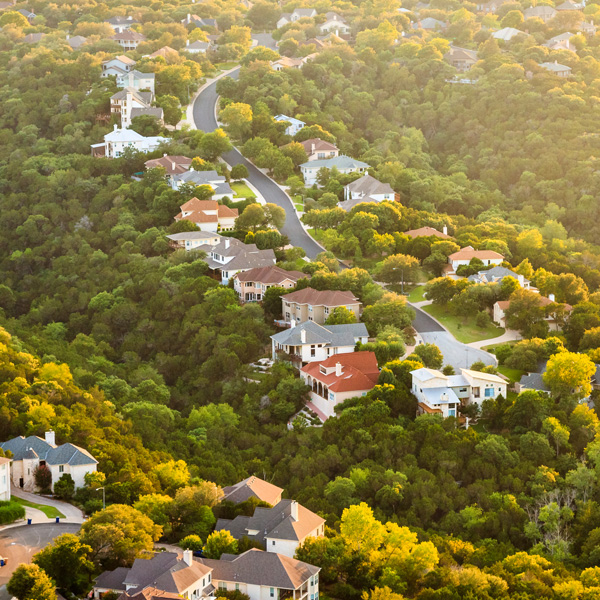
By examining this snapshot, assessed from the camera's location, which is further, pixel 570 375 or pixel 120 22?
pixel 120 22

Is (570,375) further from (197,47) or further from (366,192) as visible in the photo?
(197,47)

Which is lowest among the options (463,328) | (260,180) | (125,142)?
(260,180)

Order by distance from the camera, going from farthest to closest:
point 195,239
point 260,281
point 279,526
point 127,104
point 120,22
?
1. point 120,22
2. point 127,104
3. point 195,239
4. point 260,281
5. point 279,526

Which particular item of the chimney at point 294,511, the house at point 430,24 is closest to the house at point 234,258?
the chimney at point 294,511

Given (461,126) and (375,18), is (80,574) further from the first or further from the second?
(375,18)

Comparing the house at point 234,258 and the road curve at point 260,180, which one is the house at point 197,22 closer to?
the road curve at point 260,180

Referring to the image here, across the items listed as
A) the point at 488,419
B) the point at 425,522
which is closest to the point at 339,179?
the point at 488,419

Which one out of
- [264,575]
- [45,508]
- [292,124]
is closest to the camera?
[264,575]

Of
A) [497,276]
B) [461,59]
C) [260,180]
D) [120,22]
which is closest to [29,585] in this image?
[497,276]
